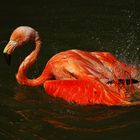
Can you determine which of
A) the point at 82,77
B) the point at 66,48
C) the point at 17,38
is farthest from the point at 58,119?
the point at 66,48

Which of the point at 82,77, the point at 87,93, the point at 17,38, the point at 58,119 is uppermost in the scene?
the point at 17,38

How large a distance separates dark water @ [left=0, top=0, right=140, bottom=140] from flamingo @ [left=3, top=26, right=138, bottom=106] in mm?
175

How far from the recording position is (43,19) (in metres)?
12.1

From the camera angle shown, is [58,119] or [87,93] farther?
[87,93]

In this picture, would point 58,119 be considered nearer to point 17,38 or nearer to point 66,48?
point 17,38

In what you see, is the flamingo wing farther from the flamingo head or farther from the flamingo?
the flamingo head

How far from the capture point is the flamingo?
7230 mm

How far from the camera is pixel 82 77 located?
7.34 metres

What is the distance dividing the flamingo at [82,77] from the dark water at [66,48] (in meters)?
0.17

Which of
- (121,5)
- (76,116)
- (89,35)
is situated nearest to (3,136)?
(76,116)

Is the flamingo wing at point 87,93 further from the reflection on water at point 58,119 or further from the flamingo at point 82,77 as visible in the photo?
the reflection on water at point 58,119

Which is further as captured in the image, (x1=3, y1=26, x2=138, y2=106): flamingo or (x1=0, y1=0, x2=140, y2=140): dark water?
(x1=3, y1=26, x2=138, y2=106): flamingo

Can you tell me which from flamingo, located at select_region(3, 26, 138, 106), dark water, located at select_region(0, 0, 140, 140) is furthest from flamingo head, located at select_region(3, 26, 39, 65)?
dark water, located at select_region(0, 0, 140, 140)

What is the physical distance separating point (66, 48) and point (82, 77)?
2835 mm
